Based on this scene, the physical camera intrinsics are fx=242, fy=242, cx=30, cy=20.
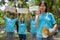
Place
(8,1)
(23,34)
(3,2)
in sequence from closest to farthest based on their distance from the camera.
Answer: (23,34) → (3,2) → (8,1)

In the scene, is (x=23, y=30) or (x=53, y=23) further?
(x=23, y=30)

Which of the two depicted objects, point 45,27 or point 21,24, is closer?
point 45,27

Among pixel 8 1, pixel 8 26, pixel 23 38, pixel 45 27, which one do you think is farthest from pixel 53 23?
pixel 8 1

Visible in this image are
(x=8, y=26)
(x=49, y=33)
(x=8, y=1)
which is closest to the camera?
(x=49, y=33)

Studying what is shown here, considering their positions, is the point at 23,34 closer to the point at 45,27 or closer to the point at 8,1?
the point at 45,27

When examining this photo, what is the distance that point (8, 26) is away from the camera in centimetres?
1075

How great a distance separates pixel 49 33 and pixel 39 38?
31 centimetres

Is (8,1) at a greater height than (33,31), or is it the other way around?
(8,1)

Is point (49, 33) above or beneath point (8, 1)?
beneath

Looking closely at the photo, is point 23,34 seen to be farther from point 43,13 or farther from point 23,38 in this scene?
point 43,13

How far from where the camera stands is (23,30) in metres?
11.4

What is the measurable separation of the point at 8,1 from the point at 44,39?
17.0 metres

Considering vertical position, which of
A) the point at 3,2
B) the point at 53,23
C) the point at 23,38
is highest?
the point at 3,2

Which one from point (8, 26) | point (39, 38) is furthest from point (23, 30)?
point (39, 38)
